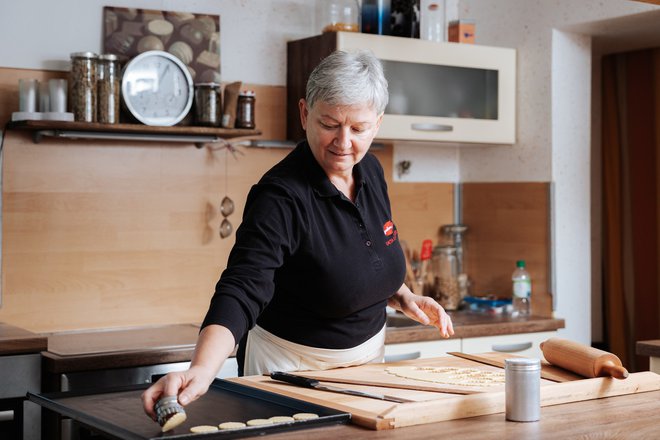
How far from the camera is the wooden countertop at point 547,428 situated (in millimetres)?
1545

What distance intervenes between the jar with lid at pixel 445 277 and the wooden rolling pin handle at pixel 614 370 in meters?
1.91

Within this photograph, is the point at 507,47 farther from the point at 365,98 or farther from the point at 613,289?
the point at 365,98

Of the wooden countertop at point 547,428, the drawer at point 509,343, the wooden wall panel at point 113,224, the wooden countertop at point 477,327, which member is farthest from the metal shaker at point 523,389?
the wooden wall panel at point 113,224

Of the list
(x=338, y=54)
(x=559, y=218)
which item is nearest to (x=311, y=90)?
(x=338, y=54)

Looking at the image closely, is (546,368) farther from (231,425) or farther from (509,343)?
(509,343)

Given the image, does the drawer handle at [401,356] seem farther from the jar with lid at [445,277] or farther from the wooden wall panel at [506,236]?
the wooden wall panel at [506,236]

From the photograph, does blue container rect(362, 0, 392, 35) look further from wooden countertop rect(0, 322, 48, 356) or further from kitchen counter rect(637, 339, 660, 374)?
wooden countertop rect(0, 322, 48, 356)

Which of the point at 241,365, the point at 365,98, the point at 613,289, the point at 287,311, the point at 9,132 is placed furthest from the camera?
the point at 613,289

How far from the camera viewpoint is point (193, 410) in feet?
5.55

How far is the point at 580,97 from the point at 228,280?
2.36m

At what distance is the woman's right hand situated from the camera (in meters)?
1.50

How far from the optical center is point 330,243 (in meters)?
2.06

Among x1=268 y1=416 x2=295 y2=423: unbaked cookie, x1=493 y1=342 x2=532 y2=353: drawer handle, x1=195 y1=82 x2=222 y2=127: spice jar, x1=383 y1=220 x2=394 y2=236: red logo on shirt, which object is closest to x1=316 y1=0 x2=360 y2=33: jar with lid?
x1=195 y1=82 x2=222 y2=127: spice jar

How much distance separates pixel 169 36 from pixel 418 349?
1.41 meters
